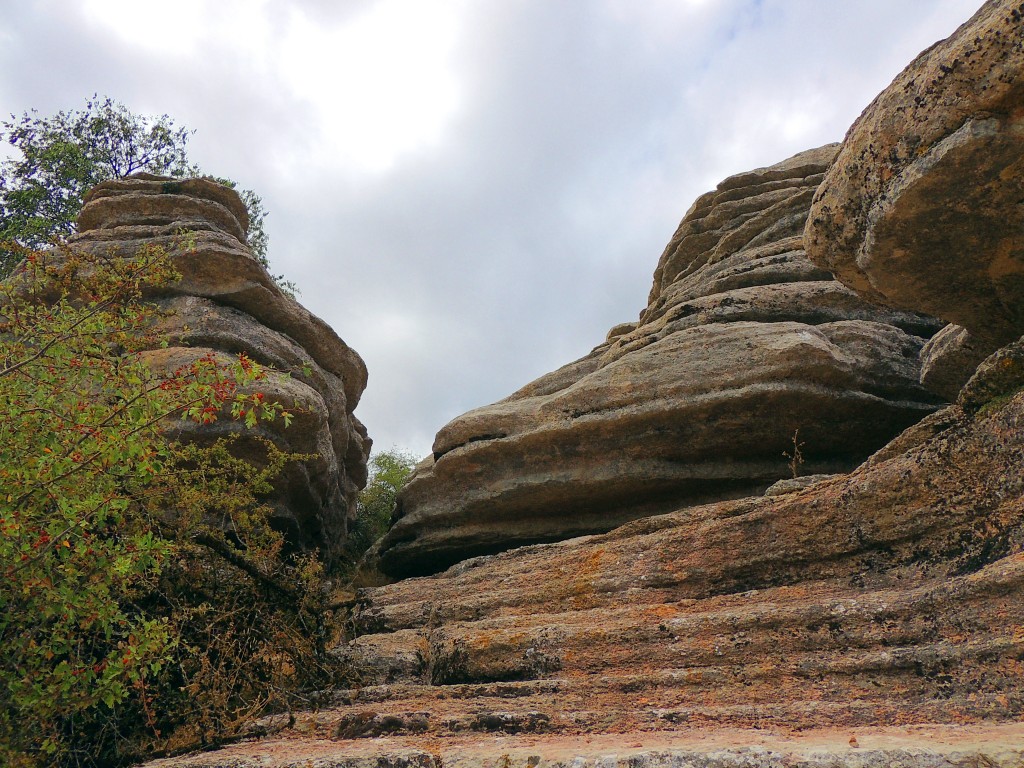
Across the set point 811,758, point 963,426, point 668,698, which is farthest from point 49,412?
point 963,426

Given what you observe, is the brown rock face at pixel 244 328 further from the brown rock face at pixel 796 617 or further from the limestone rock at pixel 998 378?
the limestone rock at pixel 998 378

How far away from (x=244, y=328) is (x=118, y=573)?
8.20 m

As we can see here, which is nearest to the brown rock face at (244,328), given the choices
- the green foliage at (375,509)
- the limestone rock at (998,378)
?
the green foliage at (375,509)

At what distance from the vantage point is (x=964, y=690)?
14.4 feet

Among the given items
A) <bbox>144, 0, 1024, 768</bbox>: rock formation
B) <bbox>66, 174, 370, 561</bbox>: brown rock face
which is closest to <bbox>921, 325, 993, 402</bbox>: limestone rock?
<bbox>144, 0, 1024, 768</bbox>: rock formation

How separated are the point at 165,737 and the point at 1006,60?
342 inches

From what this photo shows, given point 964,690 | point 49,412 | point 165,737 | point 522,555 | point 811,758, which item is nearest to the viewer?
point 811,758

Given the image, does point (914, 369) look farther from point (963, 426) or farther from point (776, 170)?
point (776, 170)

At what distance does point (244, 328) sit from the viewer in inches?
504

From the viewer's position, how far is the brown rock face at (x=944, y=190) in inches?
212

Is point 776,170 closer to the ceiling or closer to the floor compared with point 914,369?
closer to the ceiling

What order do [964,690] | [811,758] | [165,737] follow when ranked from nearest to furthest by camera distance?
[811,758] → [964,690] → [165,737]

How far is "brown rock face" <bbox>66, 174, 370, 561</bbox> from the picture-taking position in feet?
38.9

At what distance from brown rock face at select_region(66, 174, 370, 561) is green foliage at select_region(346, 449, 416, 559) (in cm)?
180
